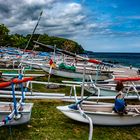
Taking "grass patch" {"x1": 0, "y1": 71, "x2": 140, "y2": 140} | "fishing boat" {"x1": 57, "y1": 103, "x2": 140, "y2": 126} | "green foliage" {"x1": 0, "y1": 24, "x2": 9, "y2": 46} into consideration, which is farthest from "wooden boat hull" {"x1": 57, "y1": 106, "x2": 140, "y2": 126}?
"green foliage" {"x1": 0, "y1": 24, "x2": 9, "y2": 46}

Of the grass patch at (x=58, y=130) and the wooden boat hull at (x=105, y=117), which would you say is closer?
the grass patch at (x=58, y=130)

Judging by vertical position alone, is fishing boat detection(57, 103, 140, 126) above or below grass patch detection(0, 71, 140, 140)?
above

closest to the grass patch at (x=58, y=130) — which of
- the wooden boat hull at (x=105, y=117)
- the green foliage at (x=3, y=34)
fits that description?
the wooden boat hull at (x=105, y=117)

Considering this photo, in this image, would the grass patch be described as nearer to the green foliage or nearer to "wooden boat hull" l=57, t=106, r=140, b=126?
"wooden boat hull" l=57, t=106, r=140, b=126

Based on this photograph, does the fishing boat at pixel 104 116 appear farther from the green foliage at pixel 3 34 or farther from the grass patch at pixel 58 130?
the green foliage at pixel 3 34

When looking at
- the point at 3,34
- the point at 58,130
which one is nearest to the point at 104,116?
the point at 58,130

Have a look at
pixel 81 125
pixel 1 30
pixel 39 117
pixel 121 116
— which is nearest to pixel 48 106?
pixel 39 117

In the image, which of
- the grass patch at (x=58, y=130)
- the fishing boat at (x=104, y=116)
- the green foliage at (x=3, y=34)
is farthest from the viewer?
the green foliage at (x=3, y=34)

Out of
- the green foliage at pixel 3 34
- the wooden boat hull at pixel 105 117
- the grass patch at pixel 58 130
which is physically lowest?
the grass patch at pixel 58 130

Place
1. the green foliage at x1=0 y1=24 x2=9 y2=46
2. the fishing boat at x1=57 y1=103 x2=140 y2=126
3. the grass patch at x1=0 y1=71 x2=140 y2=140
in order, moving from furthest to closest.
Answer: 1. the green foliage at x1=0 y1=24 x2=9 y2=46
2. the fishing boat at x1=57 y1=103 x2=140 y2=126
3. the grass patch at x1=0 y1=71 x2=140 y2=140

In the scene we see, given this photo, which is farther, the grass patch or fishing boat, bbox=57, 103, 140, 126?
fishing boat, bbox=57, 103, 140, 126

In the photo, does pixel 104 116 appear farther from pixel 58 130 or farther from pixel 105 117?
pixel 58 130

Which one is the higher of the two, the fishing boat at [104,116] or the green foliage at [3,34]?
the green foliage at [3,34]

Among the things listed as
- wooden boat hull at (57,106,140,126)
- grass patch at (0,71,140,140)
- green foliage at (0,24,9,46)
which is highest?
green foliage at (0,24,9,46)
